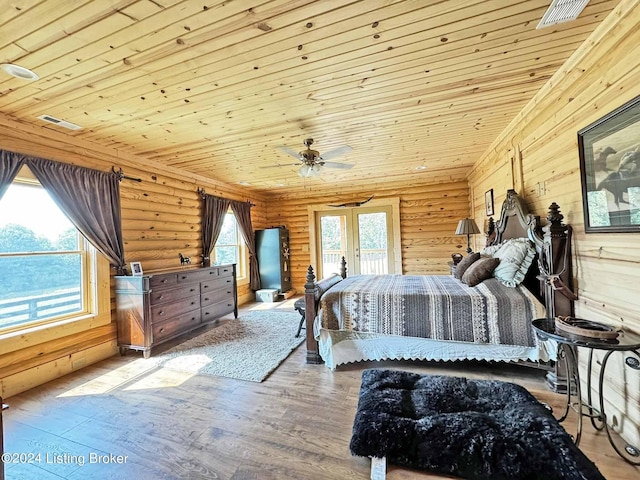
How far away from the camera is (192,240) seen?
15.4ft

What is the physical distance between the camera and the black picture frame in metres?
1.50

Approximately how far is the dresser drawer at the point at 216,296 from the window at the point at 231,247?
0.88m

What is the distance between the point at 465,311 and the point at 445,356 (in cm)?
48

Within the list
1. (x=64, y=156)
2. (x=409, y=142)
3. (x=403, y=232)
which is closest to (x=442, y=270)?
(x=403, y=232)

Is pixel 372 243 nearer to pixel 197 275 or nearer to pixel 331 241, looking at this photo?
pixel 331 241

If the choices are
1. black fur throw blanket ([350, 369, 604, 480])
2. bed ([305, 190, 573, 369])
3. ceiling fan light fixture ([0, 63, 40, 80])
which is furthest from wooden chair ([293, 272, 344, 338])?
ceiling fan light fixture ([0, 63, 40, 80])

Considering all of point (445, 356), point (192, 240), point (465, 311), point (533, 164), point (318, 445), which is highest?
point (533, 164)

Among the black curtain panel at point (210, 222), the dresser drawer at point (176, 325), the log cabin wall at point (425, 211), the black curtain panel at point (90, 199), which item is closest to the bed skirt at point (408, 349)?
the dresser drawer at point (176, 325)

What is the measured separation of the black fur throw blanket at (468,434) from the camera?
131 centimetres

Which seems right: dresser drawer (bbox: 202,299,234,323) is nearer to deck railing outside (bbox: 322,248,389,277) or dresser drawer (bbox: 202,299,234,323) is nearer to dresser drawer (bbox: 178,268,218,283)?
dresser drawer (bbox: 178,268,218,283)

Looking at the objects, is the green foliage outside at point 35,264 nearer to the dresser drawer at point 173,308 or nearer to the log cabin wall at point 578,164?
the dresser drawer at point 173,308

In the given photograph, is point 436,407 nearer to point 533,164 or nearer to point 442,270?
point 533,164

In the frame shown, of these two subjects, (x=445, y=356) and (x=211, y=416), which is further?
(x=445, y=356)

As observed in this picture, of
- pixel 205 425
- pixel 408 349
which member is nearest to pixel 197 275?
pixel 205 425
